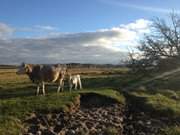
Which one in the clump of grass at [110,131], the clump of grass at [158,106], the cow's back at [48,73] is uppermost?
the cow's back at [48,73]

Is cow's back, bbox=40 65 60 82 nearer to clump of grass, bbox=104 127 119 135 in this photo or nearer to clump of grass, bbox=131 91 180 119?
clump of grass, bbox=131 91 180 119

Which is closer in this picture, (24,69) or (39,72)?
(24,69)

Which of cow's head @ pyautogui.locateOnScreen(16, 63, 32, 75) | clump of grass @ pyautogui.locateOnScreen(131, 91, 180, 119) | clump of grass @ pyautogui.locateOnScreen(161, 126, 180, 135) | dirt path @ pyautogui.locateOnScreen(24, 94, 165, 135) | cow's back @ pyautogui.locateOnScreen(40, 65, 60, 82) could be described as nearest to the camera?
dirt path @ pyautogui.locateOnScreen(24, 94, 165, 135)

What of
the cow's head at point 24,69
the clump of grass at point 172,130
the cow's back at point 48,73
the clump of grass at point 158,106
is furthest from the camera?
the cow's back at point 48,73

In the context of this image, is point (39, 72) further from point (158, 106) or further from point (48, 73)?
point (158, 106)

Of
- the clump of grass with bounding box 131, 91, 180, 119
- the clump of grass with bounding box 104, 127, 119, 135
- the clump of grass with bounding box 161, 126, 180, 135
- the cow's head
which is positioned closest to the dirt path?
the clump of grass with bounding box 104, 127, 119, 135

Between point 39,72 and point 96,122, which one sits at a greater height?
point 39,72

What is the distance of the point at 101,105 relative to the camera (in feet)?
72.7

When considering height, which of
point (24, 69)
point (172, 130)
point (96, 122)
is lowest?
point (172, 130)

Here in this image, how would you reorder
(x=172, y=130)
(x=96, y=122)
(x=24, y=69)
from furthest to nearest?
(x=24, y=69) < (x=96, y=122) < (x=172, y=130)

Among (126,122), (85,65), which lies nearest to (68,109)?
(126,122)

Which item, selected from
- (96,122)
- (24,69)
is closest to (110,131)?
(96,122)

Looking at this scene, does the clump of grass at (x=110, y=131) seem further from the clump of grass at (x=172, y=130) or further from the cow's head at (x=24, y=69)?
the cow's head at (x=24, y=69)

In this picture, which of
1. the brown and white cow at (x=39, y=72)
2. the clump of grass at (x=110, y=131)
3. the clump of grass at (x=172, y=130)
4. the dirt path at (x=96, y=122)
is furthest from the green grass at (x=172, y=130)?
the brown and white cow at (x=39, y=72)
